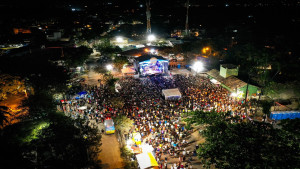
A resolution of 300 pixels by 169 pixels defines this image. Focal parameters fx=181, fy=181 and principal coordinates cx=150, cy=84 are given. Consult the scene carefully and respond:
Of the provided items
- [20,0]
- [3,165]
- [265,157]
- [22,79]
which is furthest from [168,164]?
[20,0]

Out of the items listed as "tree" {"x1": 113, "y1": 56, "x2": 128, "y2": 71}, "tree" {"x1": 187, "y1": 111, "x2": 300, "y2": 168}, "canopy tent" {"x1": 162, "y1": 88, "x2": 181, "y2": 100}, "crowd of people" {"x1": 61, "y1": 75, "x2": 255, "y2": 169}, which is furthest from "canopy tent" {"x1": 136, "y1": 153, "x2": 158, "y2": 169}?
"tree" {"x1": 113, "y1": 56, "x2": 128, "y2": 71}

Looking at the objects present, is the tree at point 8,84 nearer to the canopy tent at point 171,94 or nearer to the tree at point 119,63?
the canopy tent at point 171,94

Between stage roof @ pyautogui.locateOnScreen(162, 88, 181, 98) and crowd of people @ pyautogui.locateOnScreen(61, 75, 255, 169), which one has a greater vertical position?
stage roof @ pyautogui.locateOnScreen(162, 88, 181, 98)

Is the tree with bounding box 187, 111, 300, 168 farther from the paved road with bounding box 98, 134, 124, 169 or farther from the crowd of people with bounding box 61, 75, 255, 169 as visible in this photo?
the paved road with bounding box 98, 134, 124, 169

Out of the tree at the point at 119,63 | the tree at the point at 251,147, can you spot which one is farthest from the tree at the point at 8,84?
the tree at the point at 251,147

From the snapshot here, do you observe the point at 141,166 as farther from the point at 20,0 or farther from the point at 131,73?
the point at 20,0

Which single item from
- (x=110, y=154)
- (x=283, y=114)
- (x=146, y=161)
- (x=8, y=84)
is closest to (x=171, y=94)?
(x=110, y=154)

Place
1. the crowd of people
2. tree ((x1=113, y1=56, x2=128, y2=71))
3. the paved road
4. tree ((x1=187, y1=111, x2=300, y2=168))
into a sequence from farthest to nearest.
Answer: tree ((x1=113, y1=56, x2=128, y2=71)) → the crowd of people → the paved road → tree ((x1=187, y1=111, x2=300, y2=168))

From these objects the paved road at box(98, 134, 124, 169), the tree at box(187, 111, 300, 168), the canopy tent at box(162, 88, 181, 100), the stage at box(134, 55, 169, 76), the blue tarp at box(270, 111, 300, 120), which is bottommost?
the paved road at box(98, 134, 124, 169)
